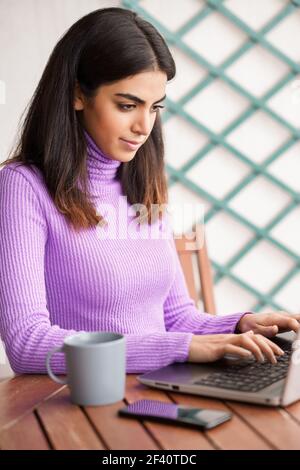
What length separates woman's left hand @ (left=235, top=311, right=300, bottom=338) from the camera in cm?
88

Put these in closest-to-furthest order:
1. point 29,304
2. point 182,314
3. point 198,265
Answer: point 29,304, point 182,314, point 198,265

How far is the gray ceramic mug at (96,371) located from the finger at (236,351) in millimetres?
133

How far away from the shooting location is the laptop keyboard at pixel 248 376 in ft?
2.24

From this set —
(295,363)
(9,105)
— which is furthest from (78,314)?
(9,105)

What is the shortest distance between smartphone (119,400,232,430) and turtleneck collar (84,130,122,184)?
0.46 metres

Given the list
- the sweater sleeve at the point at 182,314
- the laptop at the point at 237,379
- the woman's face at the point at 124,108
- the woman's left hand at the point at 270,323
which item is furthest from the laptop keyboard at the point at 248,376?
the woman's face at the point at 124,108

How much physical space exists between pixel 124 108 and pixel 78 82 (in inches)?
3.4

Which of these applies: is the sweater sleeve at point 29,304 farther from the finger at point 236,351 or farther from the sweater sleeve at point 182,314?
the sweater sleeve at point 182,314

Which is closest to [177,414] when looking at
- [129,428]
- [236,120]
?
[129,428]

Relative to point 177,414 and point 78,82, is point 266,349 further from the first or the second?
point 78,82

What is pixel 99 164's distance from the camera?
1036 mm

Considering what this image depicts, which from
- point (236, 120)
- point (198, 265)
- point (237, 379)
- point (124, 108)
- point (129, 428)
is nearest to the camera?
point (129, 428)

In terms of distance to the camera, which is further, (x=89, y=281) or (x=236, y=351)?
(x=89, y=281)

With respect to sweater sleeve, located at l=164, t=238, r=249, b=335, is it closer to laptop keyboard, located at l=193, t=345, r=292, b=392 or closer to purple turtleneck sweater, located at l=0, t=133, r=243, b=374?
purple turtleneck sweater, located at l=0, t=133, r=243, b=374
